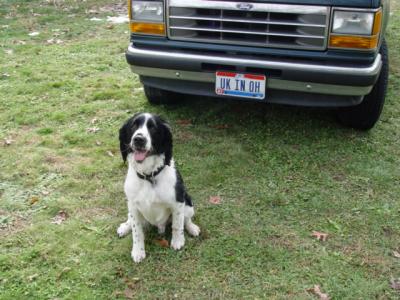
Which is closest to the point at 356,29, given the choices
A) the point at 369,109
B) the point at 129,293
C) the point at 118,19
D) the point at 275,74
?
the point at 275,74

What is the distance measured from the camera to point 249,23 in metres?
3.97

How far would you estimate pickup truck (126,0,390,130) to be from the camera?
3770 millimetres

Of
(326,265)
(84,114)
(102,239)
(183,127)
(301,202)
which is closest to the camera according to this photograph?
(326,265)

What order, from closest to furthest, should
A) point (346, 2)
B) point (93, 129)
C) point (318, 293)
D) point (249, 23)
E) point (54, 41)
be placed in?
point (318, 293) < point (346, 2) < point (249, 23) < point (93, 129) < point (54, 41)

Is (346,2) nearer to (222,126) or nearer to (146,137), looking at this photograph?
(222,126)

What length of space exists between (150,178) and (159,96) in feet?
7.34

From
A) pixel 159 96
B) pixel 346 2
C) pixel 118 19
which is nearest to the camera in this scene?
pixel 346 2

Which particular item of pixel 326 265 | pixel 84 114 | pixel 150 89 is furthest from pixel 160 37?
pixel 326 265

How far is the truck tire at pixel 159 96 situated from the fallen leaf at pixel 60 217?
6.18ft

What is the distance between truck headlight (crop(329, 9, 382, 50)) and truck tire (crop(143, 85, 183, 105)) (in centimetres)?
195

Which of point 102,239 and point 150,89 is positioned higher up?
point 150,89

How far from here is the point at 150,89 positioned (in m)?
5.09

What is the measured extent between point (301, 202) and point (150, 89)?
2170 millimetres

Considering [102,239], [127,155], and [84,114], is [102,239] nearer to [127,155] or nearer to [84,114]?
[127,155]
